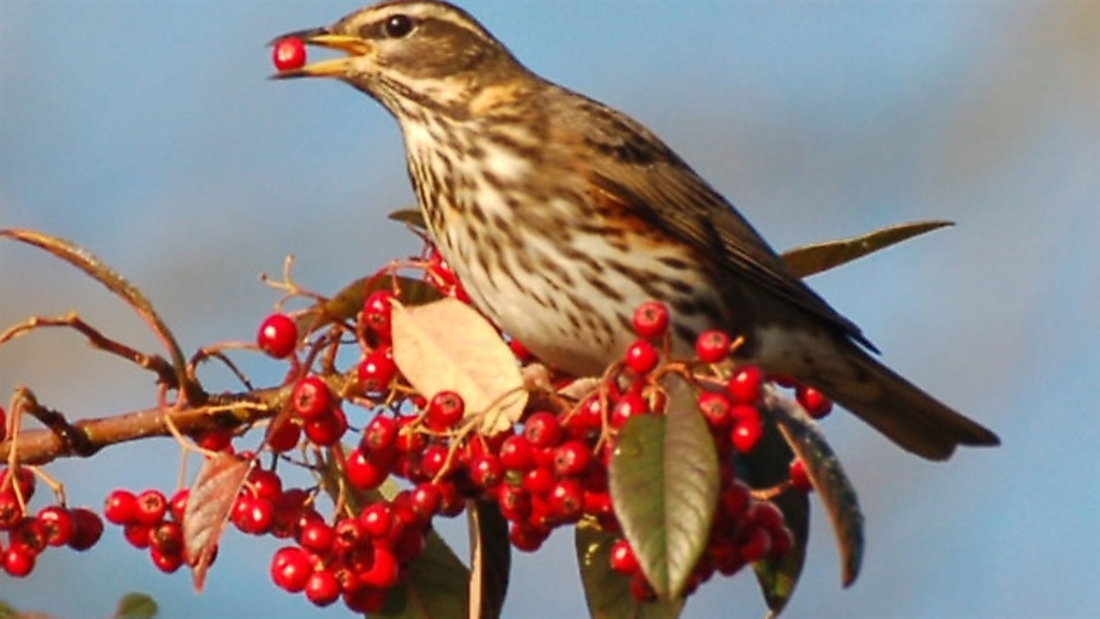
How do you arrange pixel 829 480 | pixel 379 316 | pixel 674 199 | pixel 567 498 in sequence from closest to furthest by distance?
pixel 829 480 → pixel 567 498 → pixel 379 316 → pixel 674 199

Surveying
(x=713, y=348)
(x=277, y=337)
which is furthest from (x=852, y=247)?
(x=277, y=337)

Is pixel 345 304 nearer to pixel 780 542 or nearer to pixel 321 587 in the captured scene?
pixel 321 587

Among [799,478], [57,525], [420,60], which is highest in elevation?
[420,60]

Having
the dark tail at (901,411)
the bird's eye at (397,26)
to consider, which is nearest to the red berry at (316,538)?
the dark tail at (901,411)

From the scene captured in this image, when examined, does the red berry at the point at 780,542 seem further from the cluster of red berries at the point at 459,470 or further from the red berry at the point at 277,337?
the red berry at the point at 277,337

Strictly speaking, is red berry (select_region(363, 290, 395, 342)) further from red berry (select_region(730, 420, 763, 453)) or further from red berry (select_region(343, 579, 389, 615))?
red berry (select_region(730, 420, 763, 453))

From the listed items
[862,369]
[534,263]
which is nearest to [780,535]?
[534,263]

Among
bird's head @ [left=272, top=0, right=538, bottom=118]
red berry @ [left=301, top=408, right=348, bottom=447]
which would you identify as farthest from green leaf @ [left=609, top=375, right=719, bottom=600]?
bird's head @ [left=272, top=0, right=538, bottom=118]

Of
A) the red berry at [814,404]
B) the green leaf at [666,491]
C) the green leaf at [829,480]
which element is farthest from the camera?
the red berry at [814,404]
